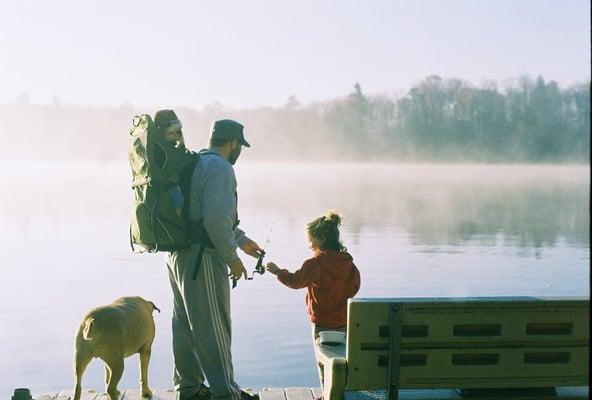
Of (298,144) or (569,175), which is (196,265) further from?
(569,175)

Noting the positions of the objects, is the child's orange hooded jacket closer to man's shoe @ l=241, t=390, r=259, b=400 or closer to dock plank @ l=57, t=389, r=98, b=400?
man's shoe @ l=241, t=390, r=259, b=400

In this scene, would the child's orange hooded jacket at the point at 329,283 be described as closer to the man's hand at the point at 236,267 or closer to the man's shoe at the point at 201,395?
the man's hand at the point at 236,267

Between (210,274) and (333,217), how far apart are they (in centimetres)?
75

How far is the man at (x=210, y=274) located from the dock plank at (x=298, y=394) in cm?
46

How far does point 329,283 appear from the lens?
441 cm

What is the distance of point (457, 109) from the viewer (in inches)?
1529

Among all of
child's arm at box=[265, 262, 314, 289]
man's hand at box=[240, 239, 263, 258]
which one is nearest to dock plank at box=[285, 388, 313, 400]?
child's arm at box=[265, 262, 314, 289]

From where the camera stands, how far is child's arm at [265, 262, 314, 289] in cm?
432

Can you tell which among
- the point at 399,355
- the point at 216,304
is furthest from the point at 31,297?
the point at 399,355

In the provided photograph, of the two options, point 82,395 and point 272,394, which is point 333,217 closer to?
point 272,394

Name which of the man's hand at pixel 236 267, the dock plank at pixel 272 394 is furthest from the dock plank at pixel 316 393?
the man's hand at pixel 236 267

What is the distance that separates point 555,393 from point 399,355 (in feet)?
2.56

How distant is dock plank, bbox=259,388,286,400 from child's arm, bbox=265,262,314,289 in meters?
0.77

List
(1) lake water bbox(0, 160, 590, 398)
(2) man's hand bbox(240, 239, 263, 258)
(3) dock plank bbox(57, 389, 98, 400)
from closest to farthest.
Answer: (2) man's hand bbox(240, 239, 263, 258) → (3) dock plank bbox(57, 389, 98, 400) → (1) lake water bbox(0, 160, 590, 398)
